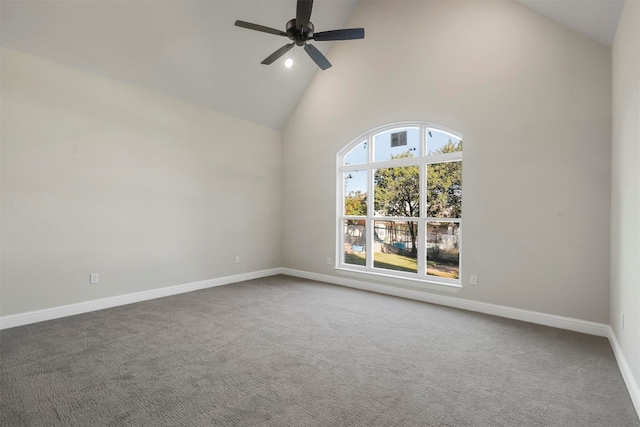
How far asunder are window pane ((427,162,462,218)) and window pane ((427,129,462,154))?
7.6 inches

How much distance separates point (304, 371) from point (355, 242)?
129 inches

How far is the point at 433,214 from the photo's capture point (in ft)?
15.2

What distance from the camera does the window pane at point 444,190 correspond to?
14.4 ft

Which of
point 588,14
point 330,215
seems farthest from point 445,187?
point 588,14

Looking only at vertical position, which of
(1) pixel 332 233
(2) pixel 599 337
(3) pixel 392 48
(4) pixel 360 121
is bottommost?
(2) pixel 599 337

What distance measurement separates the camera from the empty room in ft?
7.50

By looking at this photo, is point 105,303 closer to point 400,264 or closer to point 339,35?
point 400,264

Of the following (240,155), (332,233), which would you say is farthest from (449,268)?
(240,155)

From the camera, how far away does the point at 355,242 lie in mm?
5609

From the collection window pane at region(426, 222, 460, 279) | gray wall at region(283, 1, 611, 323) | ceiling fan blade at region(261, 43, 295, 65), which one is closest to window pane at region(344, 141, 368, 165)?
gray wall at region(283, 1, 611, 323)

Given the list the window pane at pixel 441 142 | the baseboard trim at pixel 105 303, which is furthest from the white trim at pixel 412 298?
the window pane at pixel 441 142

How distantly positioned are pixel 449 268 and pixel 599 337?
1673 millimetres

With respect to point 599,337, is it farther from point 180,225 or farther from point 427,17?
point 180,225

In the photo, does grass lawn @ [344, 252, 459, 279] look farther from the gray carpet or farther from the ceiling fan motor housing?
the ceiling fan motor housing
